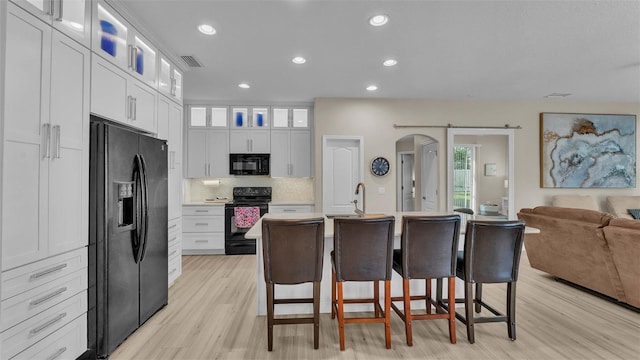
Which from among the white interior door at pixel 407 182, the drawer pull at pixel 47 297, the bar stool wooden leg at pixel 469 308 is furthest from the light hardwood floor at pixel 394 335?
the white interior door at pixel 407 182

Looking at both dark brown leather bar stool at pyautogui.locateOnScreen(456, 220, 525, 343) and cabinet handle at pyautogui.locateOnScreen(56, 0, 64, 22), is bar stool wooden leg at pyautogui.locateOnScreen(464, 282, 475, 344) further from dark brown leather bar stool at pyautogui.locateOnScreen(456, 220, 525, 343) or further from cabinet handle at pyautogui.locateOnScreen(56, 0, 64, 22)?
cabinet handle at pyautogui.locateOnScreen(56, 0, 64, 22)

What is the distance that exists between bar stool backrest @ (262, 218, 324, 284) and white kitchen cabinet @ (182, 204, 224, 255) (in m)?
3.21

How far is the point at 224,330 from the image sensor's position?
2.45m

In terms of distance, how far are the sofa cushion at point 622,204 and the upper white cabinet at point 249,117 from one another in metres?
6.39

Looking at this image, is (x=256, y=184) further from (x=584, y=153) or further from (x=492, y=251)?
(x=584, y=153)

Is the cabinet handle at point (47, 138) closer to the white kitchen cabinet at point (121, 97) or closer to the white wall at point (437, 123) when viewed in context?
the white kitchen cabinet at point (121, 97)

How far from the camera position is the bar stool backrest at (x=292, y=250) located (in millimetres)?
2016

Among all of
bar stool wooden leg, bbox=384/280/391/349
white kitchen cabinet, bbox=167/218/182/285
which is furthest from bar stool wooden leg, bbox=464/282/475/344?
white kitchen cabinet, bbox=167/218/182/285

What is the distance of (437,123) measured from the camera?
17.0 ft

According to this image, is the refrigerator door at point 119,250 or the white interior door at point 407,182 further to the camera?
the white interior door at point 407,182

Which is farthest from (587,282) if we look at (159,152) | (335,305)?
(159,152)

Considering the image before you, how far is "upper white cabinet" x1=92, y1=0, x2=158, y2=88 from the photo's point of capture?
2.17 meters

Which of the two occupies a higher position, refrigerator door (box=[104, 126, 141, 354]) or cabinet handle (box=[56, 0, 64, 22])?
cabinet handle (box=[56, 0, 64, 22])

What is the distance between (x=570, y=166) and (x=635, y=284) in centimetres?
333
